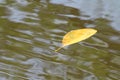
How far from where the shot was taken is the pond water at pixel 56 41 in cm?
160

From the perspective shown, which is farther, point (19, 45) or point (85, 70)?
point (19, 45)

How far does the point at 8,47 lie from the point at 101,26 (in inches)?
21.7

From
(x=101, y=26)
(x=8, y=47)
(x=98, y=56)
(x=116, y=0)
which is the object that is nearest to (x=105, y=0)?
(x=116, y=0)

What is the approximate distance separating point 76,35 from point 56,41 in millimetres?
127

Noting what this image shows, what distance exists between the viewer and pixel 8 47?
1739mm

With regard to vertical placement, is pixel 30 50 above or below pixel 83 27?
below

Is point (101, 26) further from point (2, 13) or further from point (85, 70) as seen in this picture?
point (2, 13)

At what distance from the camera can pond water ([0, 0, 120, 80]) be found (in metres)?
1.60

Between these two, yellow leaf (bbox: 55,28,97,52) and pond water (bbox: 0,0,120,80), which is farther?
yellow leaf (bbox: 55,28,97,52)

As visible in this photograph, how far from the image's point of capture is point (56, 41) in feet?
5.90

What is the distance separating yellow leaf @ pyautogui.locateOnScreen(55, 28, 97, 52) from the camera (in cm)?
179

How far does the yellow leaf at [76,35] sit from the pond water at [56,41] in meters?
0.03

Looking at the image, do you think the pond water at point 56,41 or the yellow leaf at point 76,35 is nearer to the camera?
the pond water at point 56,41

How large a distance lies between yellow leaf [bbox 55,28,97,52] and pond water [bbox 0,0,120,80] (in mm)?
27
